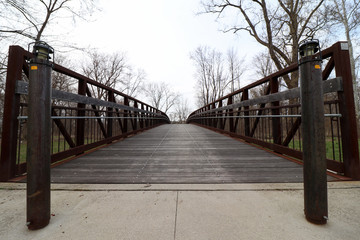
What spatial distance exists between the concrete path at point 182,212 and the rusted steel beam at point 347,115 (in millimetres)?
239

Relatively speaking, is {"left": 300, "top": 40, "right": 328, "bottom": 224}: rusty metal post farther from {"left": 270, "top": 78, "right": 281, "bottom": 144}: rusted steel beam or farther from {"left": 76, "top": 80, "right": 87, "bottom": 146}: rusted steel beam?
{"left": 76, "top": 80, "right": 87, "bottom": 146}: rusted steel beam

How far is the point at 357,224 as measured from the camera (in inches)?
44.4

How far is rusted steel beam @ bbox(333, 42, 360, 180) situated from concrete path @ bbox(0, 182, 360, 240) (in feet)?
0.78

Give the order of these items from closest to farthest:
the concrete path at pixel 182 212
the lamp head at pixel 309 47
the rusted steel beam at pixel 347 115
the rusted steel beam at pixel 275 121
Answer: the concrete path at pixel 182 212 → the lamp head at pixel 309 47 → the rusted steel beam at pixel 347 115 → the rusted steel beam at pixel 275 121

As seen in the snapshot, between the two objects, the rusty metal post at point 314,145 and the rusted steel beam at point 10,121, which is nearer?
the rusty metal post at point 314,145

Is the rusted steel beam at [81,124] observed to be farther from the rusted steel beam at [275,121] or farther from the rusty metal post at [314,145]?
the rusted steel beam at [275,121]

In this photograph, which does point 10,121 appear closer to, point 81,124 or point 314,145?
point 81,124

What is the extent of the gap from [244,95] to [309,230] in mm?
3752

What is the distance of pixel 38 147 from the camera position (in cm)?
113

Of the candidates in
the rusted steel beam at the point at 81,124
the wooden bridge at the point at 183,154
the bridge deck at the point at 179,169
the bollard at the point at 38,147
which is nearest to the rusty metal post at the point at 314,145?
the wooden bridge at the point at 183,154

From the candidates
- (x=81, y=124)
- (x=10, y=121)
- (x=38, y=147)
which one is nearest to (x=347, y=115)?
(x=38, y=147)

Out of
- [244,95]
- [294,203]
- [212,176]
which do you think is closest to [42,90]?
[212,176]

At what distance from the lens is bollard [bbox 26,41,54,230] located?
1115 mm

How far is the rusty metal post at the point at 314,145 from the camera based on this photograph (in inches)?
45.2
